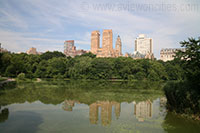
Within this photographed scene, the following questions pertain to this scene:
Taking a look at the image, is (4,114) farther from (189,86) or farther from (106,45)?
(106,45)

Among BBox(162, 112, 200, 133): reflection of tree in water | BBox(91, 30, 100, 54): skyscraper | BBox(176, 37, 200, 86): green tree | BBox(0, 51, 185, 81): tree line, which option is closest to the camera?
BBox(162, 112, 200, 133): reflection of tree in water

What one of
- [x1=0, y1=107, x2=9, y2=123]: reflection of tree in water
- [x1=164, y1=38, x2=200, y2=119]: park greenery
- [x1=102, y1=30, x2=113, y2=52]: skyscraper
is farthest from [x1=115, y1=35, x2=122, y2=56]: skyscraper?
[x1=0, y1=107, x2=9, y2=123]: reflection of tree in water

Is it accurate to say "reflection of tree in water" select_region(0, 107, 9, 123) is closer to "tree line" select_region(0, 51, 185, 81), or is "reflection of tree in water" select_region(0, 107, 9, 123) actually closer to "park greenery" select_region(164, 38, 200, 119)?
"park greenery" select_region(164, 38, 200, 119)

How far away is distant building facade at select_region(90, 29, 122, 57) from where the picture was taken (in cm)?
13900

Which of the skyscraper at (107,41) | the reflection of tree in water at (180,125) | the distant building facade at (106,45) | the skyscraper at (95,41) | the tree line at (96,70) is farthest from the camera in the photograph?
the skyscraper at (95,41)

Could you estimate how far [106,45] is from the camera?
140 meters

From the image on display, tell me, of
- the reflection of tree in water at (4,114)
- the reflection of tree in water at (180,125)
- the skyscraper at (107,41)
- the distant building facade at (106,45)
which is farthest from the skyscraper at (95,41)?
the reflection of tree in water at (180,125)

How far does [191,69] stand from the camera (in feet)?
35.8

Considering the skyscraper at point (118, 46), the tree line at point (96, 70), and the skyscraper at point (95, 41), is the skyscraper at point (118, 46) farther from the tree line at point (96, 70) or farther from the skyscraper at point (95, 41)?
the tree line at point (96, 70)

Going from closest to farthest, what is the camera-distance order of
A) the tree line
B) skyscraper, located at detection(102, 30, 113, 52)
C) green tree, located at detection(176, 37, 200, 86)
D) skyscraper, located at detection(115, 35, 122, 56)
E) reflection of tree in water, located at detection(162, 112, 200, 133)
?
reflection of tree in water, located at detection(162, 112, 200, 133)
green tree, located at detection(176, 37, 200, 86)
the tree line
skyscraper, located at detection(102, 30, 113, 52)
skyscraper, located at detection(115, 35, 122, 56)

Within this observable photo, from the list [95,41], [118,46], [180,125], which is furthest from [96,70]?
[118,46]

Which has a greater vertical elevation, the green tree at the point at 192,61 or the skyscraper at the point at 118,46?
the skyscraper at the point at 118,46

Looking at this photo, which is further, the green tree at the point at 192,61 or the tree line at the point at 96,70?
the tree line at the point at 96,70

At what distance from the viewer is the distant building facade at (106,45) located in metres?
139
